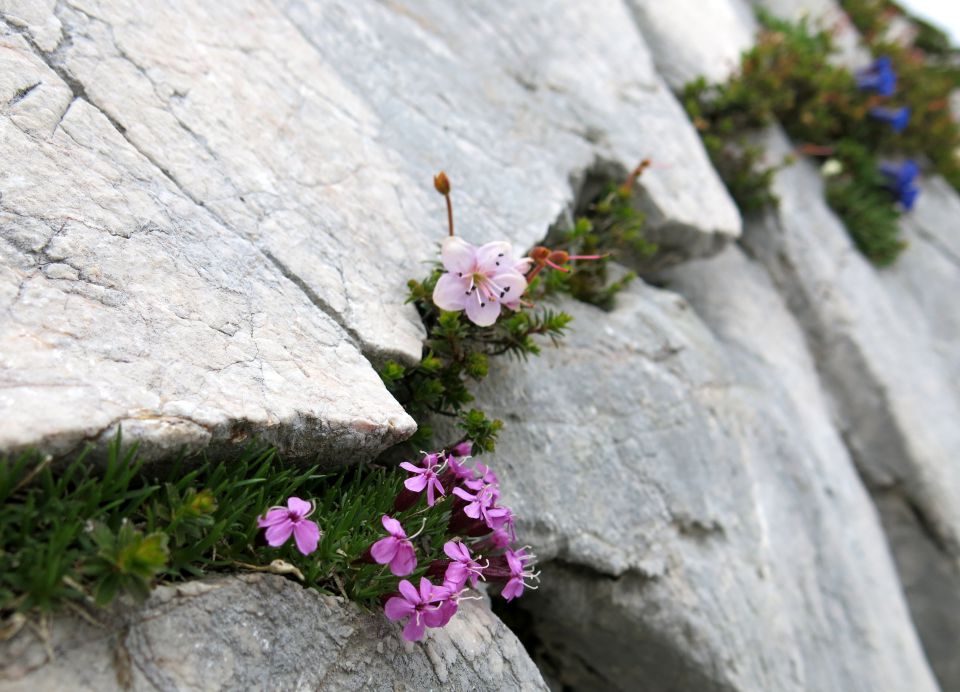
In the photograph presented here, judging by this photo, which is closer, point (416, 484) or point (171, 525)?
point (171, 525)


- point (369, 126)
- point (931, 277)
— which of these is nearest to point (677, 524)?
point (369, 126)

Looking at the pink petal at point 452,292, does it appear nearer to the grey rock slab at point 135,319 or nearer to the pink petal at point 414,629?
the grey rock slab at point 135,319

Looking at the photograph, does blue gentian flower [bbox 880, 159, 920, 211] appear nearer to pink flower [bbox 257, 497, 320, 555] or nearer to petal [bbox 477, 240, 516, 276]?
petal [bbox 477, 240, 516, 276]

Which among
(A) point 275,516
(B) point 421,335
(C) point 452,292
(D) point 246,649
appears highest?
(C) point 452,292

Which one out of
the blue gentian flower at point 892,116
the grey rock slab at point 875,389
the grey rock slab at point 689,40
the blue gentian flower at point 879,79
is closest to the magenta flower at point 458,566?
the grey rock slab at point 875,389

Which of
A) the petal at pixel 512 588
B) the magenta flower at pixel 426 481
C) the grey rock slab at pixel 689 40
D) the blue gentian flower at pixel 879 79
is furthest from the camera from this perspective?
the blue gentian flower at pixel 879 79

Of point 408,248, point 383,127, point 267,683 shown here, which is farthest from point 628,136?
point 267,683

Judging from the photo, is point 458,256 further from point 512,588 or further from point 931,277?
point 931,277

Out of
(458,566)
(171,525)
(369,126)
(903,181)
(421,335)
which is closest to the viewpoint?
(171,525)
